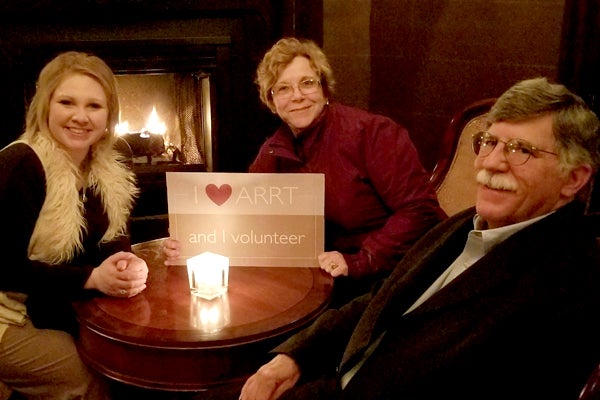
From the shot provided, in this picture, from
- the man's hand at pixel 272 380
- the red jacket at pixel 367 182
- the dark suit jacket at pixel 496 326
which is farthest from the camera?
the red jacket at pixel 367 182

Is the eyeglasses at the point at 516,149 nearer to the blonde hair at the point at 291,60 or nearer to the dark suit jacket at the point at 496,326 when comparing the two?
the dark suit jacket at the point at 496,326

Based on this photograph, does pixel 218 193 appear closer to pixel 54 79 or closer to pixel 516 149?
pixel 54 79

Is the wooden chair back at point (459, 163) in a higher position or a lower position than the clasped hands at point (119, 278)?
higher

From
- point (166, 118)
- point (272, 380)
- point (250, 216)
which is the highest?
point (166, 118)

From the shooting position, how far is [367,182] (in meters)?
1.85

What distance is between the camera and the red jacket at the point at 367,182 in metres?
1.77

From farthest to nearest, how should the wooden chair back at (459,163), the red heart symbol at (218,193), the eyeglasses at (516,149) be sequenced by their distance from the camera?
the wooden chair back at (459,163), the red heart symbol at (218,193), the eyeglasses at (516,149)

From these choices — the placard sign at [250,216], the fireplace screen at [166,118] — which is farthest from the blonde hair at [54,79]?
the fireplace screen at [166,118]

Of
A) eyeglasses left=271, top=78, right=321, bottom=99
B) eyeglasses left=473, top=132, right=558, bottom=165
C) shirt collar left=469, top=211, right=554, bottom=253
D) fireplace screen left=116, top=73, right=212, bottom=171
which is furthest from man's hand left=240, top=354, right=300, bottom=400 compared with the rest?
fireplace screen left=116, top=73, right=212, bottom=171

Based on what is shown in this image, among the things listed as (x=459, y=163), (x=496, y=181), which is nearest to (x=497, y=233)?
(x=496, y=181)

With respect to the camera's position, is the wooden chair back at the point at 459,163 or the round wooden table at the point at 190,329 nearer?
the round wooden table at the point at 190,329

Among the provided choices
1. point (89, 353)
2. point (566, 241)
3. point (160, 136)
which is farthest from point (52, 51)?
point (566, 241)

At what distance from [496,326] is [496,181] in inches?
11.5

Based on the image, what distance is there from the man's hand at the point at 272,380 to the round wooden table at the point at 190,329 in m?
0.04
